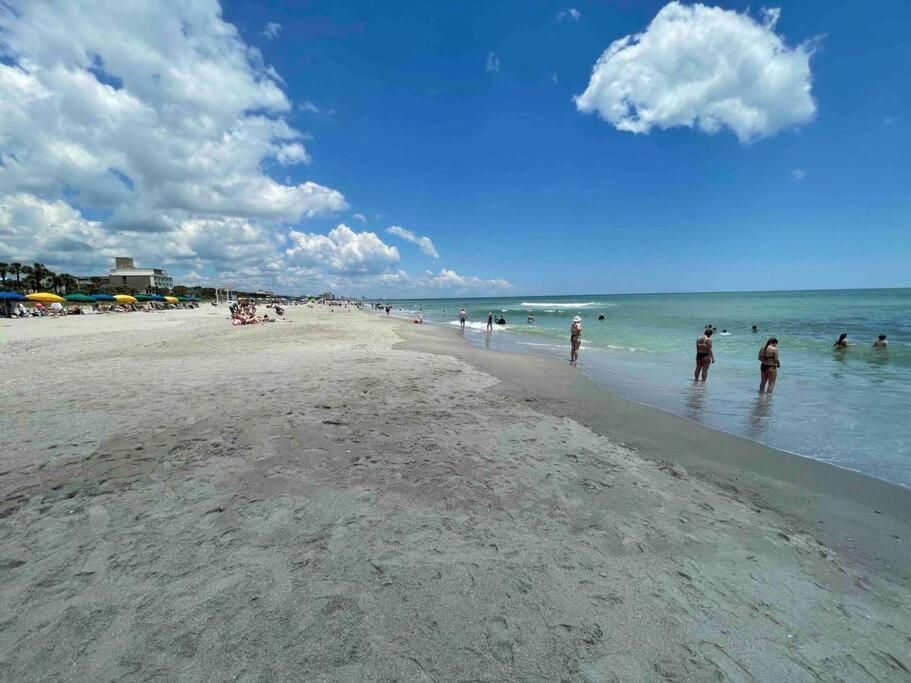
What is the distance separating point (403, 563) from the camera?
348 centimetres

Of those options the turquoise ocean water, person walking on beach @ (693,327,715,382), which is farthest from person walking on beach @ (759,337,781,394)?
person walking on beach @ (693,327,715,382)

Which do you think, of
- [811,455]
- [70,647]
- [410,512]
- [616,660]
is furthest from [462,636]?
[811,455]

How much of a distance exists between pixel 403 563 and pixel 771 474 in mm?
6292

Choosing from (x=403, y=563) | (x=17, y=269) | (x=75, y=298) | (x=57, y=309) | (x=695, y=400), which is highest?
(x=17, y=269)

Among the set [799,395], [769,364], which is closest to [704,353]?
[769,364]

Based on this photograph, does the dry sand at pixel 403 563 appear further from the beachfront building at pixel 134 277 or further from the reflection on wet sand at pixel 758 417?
the beachfront building at pixel 134 277

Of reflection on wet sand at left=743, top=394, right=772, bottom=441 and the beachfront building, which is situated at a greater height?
the beachfront building

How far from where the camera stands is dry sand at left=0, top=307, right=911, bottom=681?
2.60 metres

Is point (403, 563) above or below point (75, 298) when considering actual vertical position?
below

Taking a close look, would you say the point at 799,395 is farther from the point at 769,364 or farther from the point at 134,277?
the point at 134,277

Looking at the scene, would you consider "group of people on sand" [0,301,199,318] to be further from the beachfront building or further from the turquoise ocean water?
the beachfront building

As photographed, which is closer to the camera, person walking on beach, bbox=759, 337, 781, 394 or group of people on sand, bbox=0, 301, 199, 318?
person walking on beach, bbox=759, 337, 781, 394

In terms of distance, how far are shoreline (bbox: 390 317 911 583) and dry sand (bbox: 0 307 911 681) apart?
12cm

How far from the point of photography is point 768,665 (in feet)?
8.84
